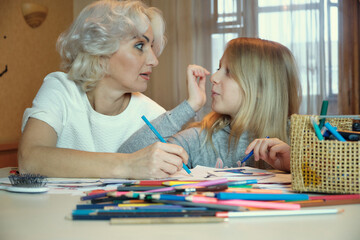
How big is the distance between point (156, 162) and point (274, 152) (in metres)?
0.33

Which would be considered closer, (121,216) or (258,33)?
(121,216)

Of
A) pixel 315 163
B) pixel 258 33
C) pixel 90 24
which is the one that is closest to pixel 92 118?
pixel 90 24

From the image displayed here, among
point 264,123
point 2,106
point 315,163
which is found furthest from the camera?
point 2,106

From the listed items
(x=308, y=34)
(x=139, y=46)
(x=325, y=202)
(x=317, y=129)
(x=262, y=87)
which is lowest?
(x=325, y=202)

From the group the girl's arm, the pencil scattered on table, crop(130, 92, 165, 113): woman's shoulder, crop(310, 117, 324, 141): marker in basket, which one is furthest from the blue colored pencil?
crop(130, 92, 165, 113): woman's shoulder

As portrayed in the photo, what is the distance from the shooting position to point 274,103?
1.58 meters

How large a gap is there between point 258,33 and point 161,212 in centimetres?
386

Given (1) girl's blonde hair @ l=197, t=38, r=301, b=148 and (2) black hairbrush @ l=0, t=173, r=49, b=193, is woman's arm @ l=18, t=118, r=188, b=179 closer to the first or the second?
(2) black hairbrush @ l=0, t=173, r=49, b=193

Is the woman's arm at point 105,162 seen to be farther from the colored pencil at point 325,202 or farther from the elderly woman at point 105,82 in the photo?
the colored pencil at point 325,202

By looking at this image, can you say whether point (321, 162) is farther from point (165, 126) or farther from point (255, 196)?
point (165, 126)

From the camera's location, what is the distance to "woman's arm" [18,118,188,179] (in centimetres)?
104

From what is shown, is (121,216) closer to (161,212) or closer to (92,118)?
(161,212)

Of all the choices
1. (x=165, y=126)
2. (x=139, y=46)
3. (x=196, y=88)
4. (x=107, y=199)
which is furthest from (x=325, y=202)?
(x=139, y=46)

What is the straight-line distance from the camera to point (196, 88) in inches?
64.1
